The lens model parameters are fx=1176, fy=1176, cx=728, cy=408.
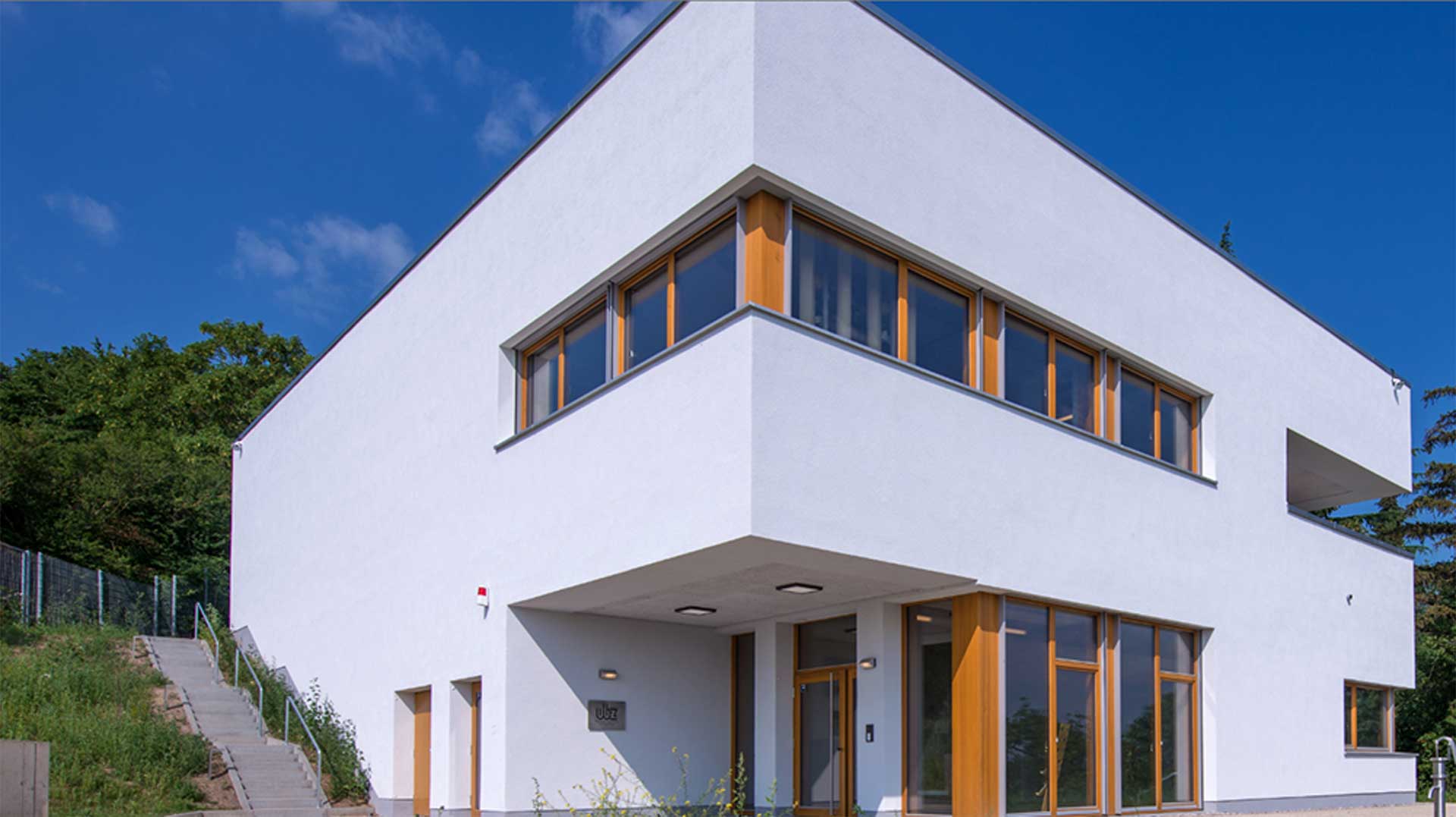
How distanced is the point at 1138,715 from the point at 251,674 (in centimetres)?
1547

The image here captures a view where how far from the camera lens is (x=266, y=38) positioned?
21812mm

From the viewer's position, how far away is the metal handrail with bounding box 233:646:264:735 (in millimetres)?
18672

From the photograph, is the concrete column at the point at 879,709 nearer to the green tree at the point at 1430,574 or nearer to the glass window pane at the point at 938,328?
the glass window pane at the point at 938,328

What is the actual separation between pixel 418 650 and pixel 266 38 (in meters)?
A: 12.9

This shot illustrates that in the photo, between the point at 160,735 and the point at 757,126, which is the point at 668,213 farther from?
the point at 160,735

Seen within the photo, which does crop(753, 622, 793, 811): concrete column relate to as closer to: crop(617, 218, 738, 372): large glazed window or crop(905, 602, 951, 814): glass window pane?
crop(905, 602, 951, 814): glass window pane

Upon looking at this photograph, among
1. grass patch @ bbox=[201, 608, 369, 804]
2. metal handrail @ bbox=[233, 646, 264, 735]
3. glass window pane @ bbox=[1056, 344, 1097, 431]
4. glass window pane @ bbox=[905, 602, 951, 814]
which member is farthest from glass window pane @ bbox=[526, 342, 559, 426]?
metal handrail @ bbox=[233, 646, 264, 735]

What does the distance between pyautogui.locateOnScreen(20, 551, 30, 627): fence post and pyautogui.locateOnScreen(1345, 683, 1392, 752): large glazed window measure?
24.4 meters

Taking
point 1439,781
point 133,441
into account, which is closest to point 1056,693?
point 1439,781

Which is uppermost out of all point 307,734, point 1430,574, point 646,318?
point 646,318

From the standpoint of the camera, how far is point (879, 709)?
11.9m

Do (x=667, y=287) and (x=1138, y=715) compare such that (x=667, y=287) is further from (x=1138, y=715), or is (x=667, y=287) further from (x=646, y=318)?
(x=1138, y=715)

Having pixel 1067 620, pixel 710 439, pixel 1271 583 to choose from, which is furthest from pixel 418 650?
pixel 1271 583

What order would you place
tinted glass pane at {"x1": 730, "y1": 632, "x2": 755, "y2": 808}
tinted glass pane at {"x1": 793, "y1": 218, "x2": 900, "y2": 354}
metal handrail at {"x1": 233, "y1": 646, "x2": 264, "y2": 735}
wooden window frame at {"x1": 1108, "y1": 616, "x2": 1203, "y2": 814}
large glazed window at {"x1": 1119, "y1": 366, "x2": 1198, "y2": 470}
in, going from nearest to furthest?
tinted glass pane at {"x1": 793, "y1": 218, "x2": 900, "y2": 354} → wooden window frame at {"x1": 1108, "y1": 616, "x2": 1203, "y2": 814} → large glazed window at {"x1": 1119, "y1": 366, "x2": 1198, "y2": 470} → tinted glass pane at {"x1": 730, "y1": 632, "x2": 755, "y2": 808} → metal handrail at {"x1": 233, "y1": 646, "x2": 264, "y2": 735}
